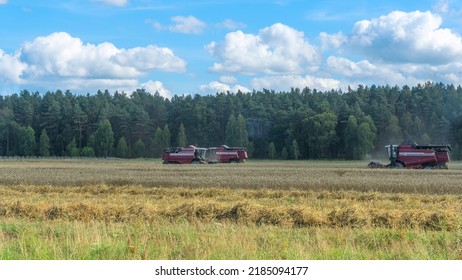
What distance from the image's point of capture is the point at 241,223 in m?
15.8

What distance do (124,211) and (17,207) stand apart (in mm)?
4306

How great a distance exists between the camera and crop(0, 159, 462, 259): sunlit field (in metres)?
9.79

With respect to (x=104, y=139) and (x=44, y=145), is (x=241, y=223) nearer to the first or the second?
(x=104, y=139)

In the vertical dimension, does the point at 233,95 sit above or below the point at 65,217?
above

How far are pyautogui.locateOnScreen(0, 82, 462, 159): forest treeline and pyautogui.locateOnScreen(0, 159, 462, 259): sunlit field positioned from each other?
81368 millimetres

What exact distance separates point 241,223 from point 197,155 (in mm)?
54056

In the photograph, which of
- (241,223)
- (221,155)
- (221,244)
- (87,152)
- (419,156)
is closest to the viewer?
(221,244)

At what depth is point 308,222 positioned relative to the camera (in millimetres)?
15594

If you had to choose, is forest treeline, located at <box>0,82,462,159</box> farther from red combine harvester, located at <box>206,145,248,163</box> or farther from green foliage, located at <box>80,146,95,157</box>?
red combine harvester, located at <box>206,145,248,163</box>

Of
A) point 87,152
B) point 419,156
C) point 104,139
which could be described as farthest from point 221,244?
point 104,139
